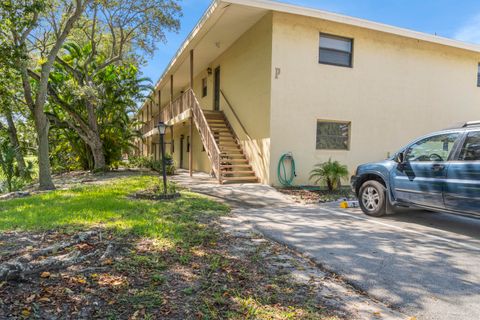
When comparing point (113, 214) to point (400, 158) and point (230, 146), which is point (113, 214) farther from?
point (230, 146)

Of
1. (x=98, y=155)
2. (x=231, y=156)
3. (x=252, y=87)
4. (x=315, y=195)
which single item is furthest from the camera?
(x=98, y=155)

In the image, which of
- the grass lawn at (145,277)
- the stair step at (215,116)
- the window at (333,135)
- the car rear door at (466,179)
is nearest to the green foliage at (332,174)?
the window at (333,135)

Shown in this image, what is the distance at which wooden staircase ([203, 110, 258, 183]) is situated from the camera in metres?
10.8

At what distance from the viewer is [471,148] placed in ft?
16.1

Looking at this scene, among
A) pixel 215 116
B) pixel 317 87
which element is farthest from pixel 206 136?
pixel 317 87

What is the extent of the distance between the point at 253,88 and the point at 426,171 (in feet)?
23.5

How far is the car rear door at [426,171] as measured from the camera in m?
5.16

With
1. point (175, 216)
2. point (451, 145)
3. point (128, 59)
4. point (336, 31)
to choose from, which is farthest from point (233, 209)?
point (128, 59)

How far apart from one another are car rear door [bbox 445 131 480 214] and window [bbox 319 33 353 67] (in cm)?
673

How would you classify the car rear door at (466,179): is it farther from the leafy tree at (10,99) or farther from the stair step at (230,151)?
the leafy tree at (10,99)

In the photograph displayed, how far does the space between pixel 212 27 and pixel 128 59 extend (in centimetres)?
988

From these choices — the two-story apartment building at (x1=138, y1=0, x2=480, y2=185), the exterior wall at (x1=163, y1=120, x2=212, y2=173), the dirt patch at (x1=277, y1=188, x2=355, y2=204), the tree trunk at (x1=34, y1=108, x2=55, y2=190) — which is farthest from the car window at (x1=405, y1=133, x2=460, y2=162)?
the tree trunk at (x1=34, y1=108, x2=55, y2=190)

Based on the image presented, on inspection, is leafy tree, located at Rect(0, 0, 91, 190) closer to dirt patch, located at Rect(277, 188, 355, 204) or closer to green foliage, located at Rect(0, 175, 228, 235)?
green foliage, located at Rect(0, 175, 228, 235)

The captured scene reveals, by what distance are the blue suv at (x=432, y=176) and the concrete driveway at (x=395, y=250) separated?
51cm
